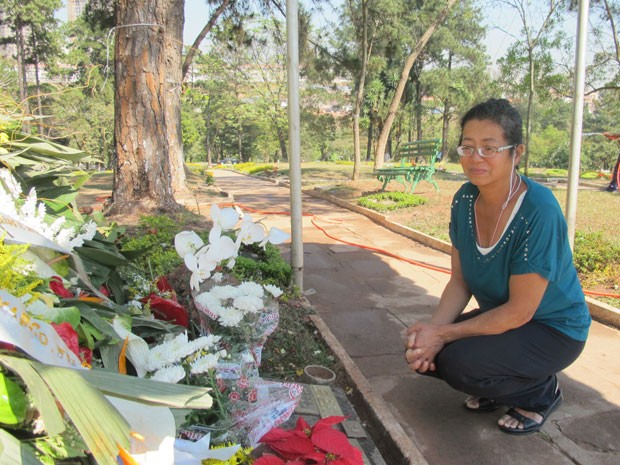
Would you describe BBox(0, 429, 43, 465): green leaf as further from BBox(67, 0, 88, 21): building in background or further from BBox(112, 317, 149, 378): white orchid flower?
BBox(67, 0, 88, 21): building in background

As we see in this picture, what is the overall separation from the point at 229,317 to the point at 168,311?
1.40 feet

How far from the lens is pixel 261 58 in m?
30.7

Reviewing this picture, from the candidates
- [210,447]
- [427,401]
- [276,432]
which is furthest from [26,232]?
[427,401]

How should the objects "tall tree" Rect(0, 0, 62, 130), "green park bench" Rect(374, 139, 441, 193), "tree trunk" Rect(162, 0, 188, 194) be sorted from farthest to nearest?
"tall tree" Rect(0, 0, 62, 130) → "green park bench" Rect(374, 139, 441, 193) → "tree trunk" Rect(162, 0, 188, 194)

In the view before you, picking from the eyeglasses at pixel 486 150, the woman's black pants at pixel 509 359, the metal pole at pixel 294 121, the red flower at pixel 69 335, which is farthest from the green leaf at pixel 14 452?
the metal pole at pixel 294 121

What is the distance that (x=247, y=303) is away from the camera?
193 centimetres

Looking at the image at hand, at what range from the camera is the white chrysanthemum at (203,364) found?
1645 mm

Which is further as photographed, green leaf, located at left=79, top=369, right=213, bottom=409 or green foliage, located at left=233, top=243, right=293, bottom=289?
green foliage, located at left=233, top=243, right=293, bottom=289

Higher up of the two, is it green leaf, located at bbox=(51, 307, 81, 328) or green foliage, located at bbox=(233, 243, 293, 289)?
green leaf, located at bbox=(51, 307, 81, 328)

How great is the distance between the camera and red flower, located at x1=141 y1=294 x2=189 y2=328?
2166mm

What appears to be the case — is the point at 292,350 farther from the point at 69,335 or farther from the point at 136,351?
the point at 69,335

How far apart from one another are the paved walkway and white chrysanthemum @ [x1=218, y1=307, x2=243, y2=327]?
99 cm

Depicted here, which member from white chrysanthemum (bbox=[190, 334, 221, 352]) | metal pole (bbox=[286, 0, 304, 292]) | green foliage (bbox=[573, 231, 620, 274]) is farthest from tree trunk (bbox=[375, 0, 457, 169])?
white chrysanthemum (bbox=[190, 334, 221, 352])

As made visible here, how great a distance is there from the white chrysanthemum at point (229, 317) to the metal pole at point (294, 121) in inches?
82.5
